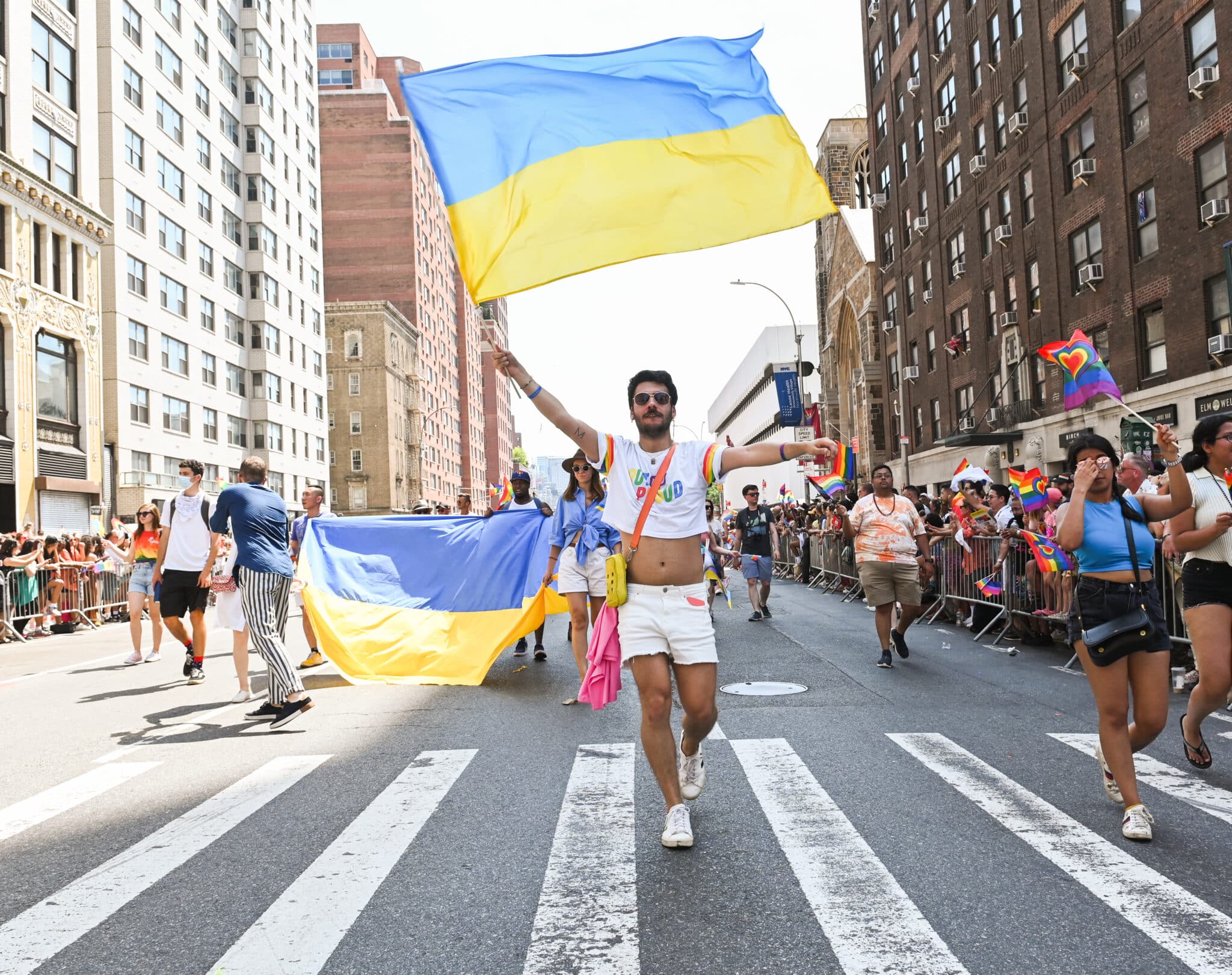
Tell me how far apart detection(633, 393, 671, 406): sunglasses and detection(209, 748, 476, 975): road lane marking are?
7.67 ft

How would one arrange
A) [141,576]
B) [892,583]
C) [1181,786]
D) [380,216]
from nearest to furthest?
[1181,786] < [892,583] < [141,576] < [380,216]

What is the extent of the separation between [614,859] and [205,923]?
65.0 inches

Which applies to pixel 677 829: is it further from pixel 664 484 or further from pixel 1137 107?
pixel 1137 107

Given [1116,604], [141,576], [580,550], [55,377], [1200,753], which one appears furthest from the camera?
[55,377]

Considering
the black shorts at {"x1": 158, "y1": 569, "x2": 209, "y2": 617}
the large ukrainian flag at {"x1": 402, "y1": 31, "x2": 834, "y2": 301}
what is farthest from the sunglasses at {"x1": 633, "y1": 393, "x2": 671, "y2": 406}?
the black shorts at {"x1": 158, "y1": 569, "x2": 209, "y2": 617}

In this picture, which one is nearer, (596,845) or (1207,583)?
(596,845)

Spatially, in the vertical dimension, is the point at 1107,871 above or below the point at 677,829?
below

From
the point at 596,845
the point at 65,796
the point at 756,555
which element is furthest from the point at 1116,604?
the point at 756,555

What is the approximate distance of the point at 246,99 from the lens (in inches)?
2109

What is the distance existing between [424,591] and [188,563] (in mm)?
2354

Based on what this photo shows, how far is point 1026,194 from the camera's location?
107 feet

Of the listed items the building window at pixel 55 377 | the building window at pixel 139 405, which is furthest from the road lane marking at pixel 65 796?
the building window at pixel 139 405

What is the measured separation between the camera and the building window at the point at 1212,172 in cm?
2234

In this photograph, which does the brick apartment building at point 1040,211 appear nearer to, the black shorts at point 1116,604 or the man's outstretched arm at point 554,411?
the black shorts at point 1116,604
